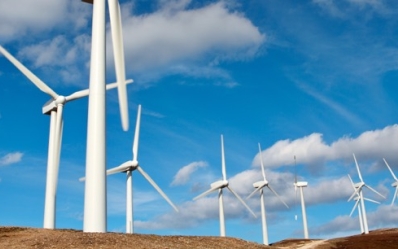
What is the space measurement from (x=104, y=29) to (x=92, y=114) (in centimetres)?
780

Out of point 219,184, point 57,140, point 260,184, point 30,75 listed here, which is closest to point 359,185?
point 260,184

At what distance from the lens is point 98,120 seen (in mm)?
40469

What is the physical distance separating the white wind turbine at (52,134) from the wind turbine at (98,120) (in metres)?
14.0

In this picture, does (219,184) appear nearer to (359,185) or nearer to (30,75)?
(30,75)

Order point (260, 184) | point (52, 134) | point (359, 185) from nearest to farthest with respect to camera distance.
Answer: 1. point (52, 134)
2. point (260, 184)
3. point (359, 185)

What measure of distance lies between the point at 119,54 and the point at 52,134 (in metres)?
19.4

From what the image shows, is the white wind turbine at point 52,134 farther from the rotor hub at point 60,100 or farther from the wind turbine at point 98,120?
the wind turbine at point 98,120

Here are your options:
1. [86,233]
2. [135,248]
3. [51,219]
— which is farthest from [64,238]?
[51,219]

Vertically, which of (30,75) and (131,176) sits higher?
(30,75)

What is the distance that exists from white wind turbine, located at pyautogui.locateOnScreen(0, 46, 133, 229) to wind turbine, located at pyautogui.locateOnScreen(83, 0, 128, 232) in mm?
14007

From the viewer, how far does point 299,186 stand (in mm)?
156000

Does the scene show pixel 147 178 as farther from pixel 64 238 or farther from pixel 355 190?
pixel 355 190

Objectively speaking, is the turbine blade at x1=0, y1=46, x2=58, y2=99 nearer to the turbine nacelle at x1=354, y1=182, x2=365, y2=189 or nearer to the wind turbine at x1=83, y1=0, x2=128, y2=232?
the wind turbine at x1=83, y1=0, x2=128, y2=232

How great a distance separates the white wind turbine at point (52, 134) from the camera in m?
52.7
